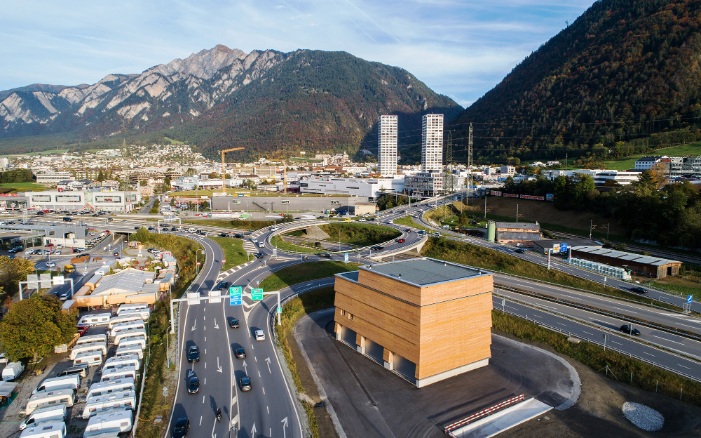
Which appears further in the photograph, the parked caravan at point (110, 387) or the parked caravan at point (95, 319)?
the parked caravan at point (95, 319)

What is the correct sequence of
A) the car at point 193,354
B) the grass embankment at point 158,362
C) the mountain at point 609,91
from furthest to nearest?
the mountain at point 609,91 → the car at point 193,354 → the grass embankment at point 158,362

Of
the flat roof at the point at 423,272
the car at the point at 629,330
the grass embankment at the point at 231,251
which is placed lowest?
the car at the point at 629,330

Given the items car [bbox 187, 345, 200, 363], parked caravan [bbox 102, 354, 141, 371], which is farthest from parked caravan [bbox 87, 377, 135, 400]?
car [bbox 187, 345, 200, 363]

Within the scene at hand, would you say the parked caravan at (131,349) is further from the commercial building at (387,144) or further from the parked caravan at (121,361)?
the commercial building at (387,144)

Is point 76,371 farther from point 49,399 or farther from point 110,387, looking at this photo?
point 110,387

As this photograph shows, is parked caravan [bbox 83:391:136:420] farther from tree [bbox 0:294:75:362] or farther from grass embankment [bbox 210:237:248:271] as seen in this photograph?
grass embankment [bbox 210:237:248:271]

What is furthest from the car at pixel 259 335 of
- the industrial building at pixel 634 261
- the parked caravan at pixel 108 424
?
the industrial building at pixel 634 261

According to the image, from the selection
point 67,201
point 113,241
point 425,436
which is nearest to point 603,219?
point 425,436
